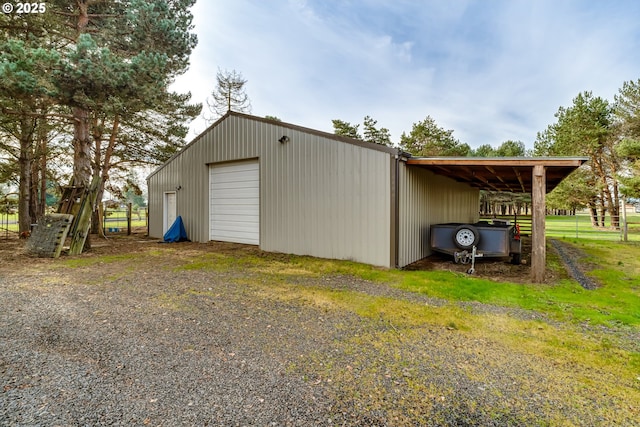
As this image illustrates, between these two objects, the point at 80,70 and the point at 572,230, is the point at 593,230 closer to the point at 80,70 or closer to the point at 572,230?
the point at 572,230

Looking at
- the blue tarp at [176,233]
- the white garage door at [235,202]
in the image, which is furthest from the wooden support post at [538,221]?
the blue tarp at [176,233]

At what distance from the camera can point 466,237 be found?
668cm

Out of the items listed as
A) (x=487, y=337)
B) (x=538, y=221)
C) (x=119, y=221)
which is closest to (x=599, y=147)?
(x=538, y=221)

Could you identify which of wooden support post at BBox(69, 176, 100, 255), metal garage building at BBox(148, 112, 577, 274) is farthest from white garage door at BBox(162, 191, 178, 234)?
wooden support post at BBox(69, 176, 100, 255)

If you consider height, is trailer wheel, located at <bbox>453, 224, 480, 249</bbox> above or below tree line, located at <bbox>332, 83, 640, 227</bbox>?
below

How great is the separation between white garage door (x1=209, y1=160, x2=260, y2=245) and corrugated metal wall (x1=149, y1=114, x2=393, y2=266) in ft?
0.81

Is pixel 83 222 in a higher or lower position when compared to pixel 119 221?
higher

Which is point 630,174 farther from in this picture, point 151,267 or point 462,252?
point 151,267

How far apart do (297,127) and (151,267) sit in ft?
15.0

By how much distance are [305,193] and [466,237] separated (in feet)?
12.6

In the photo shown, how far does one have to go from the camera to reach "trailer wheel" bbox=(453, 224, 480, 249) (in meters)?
6.53

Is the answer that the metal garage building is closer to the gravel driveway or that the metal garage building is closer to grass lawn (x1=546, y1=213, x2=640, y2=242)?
the gravel driveway

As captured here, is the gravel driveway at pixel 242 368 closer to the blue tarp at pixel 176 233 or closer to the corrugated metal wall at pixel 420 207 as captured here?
the corrugated metal wall at pixel 420 207

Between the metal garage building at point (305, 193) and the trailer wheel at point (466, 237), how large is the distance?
0.93m
